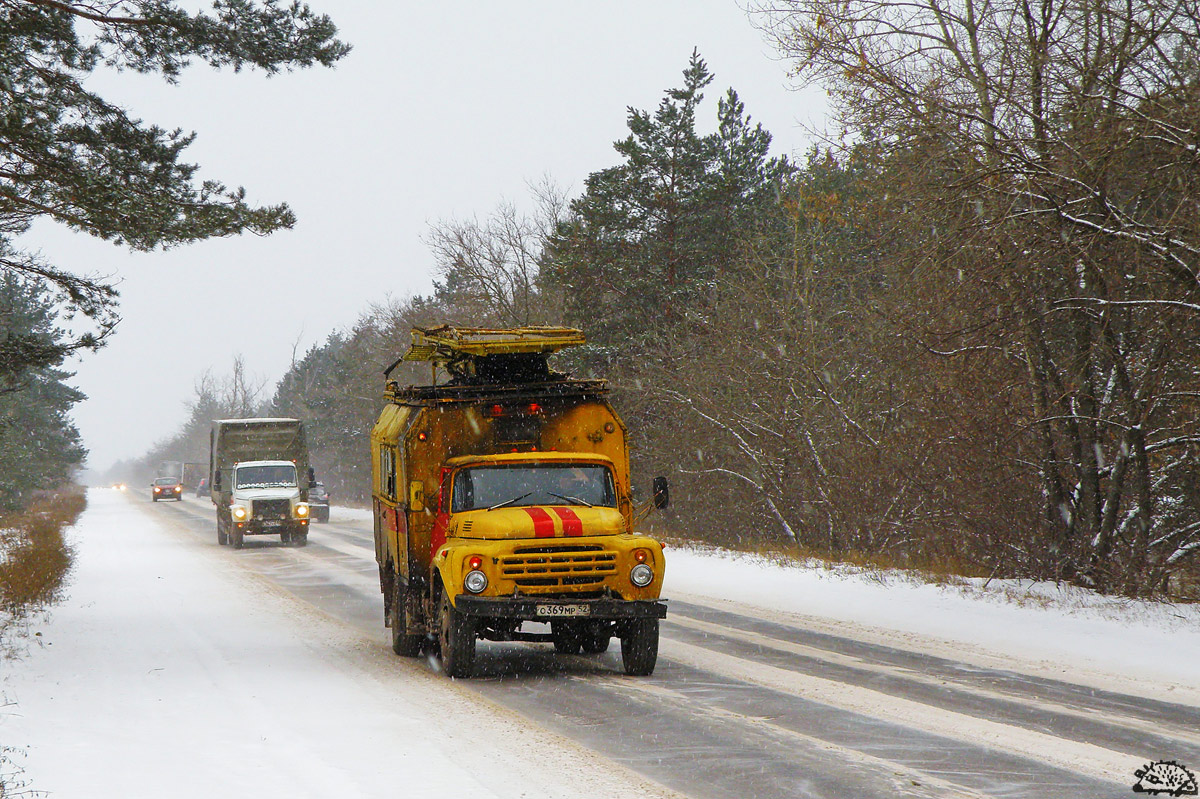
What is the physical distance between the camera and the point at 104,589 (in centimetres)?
2005

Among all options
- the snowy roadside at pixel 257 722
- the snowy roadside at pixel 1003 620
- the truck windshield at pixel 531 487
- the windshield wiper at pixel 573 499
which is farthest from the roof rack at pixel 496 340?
the snowy roadside at pixel 1003 620

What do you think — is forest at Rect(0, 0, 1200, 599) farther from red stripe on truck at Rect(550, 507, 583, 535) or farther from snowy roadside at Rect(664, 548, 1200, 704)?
red stripe on truck at Rect(550, 507, 583, 535)

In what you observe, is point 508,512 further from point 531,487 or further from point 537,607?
point 537,607

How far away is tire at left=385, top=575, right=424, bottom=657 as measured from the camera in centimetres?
1225

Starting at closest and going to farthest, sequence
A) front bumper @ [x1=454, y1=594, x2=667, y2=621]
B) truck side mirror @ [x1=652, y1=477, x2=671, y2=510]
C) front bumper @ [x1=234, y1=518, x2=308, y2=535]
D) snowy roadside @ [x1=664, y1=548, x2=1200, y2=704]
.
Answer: front bumper @ [x1=454, y1=594, x2=667, y2=621]
snowy roadside @ [x1=664, y1=548, x2=1200, y2=704]
truck side mirror @ [x1=652, y1=477, x2=671, y2=510]
front bumper @ [x1=234, y1=518, x2=308, y2=535]

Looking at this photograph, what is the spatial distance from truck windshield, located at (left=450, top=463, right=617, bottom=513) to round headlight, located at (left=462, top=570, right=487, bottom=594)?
1023mm

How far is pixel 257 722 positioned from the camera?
861cm

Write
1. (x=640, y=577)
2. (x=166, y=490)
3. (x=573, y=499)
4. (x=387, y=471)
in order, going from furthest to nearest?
(x=166, y=490) → (x=387, y=471) → (x=573, y=499) → (x=640, y=577)

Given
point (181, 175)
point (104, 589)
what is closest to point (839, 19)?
point (181, 175)

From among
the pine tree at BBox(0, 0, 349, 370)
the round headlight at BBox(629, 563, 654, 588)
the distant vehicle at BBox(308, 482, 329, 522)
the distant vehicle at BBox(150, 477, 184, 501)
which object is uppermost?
the pine tree at BBox(0, 0, 349, 370)

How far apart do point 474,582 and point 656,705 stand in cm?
211

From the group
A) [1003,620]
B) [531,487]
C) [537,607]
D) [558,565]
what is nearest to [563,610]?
[537,607]

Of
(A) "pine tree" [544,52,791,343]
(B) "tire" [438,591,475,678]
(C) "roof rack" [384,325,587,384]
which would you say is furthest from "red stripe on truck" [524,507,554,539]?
(A) "pine tree" [544,52,791,343]

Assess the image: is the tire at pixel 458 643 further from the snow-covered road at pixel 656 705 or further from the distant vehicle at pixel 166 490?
the distant vehicle at pixel 166 490
